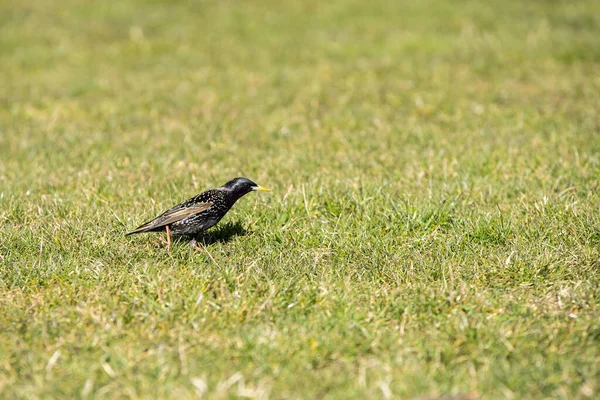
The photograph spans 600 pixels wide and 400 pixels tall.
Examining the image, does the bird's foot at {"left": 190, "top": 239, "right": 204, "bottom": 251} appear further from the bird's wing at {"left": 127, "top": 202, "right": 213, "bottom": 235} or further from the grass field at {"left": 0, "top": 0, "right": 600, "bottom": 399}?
the bird's wing at {"left": 127, "top": 202, "right": 213, "bottom": 235}

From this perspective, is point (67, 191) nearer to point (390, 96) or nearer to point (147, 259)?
point (147, 259)

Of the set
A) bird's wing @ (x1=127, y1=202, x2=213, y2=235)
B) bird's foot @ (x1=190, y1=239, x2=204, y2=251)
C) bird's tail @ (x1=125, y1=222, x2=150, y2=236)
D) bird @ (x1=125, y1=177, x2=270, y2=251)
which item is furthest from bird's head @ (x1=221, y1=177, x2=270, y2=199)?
bird's tail @ (x1=125, y1=222, x2=150, y2=236)

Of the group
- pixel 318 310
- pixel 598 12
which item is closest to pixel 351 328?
pixel 318 310

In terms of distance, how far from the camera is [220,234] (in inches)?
270

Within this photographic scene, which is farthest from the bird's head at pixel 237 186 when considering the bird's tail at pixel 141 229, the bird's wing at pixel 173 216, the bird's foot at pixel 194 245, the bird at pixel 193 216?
the bird's tail at pixel 141 229

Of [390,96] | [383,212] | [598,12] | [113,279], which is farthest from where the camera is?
[598,12]

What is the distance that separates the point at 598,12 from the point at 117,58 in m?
10.2

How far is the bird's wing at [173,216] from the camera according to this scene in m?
6.33

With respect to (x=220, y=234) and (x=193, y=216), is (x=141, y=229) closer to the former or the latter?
(x=193, y=216)

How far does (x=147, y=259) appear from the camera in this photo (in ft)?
19.9

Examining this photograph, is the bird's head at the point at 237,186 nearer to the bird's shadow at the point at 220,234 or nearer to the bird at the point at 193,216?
the bird at the point at 193,216

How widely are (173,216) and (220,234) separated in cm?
62

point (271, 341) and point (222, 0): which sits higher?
point (222, 0)

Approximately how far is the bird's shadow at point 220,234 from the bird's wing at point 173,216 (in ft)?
1.01
